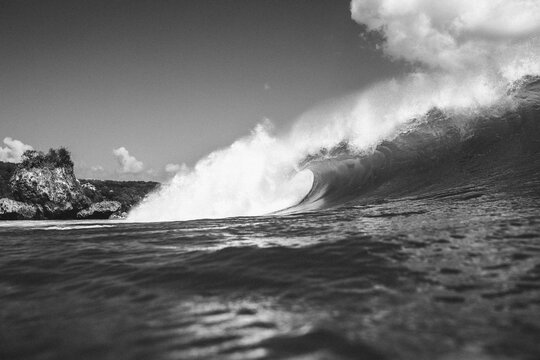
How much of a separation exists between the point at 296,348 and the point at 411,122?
14.8m

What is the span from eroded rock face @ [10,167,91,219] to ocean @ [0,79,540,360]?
22.0 metres

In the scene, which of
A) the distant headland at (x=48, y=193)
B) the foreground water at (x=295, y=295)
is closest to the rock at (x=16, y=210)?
the distant headland at (x=48, y=193)

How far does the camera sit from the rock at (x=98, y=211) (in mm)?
26016

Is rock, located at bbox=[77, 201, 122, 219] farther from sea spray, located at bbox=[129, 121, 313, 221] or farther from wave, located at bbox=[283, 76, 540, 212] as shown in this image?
wave, located at bbox=[283, 76, 540, 212]

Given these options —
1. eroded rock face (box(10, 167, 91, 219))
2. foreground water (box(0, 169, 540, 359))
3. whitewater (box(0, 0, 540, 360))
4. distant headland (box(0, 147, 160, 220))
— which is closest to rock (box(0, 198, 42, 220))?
distant headland (box(0, 147, 160, 220))

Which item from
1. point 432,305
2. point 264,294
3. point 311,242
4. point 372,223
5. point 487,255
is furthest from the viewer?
point 372,223

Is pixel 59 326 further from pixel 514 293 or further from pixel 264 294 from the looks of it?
pixel 514 293

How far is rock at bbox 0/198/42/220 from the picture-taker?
22797 millimetres

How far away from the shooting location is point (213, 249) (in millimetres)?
4637

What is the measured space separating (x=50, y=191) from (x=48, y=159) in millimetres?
2877

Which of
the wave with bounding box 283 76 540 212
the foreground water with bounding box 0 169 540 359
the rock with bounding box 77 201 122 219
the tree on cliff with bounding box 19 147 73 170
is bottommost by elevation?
the foreground water with bounding box 0 169 540 359

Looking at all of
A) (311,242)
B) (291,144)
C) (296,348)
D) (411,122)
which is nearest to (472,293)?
(296,348)

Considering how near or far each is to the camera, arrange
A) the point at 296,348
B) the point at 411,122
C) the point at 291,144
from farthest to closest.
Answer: the point at 291,144, the point at 411,122, the point at 296,348

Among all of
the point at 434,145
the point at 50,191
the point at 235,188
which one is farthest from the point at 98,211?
the point at 434,145
